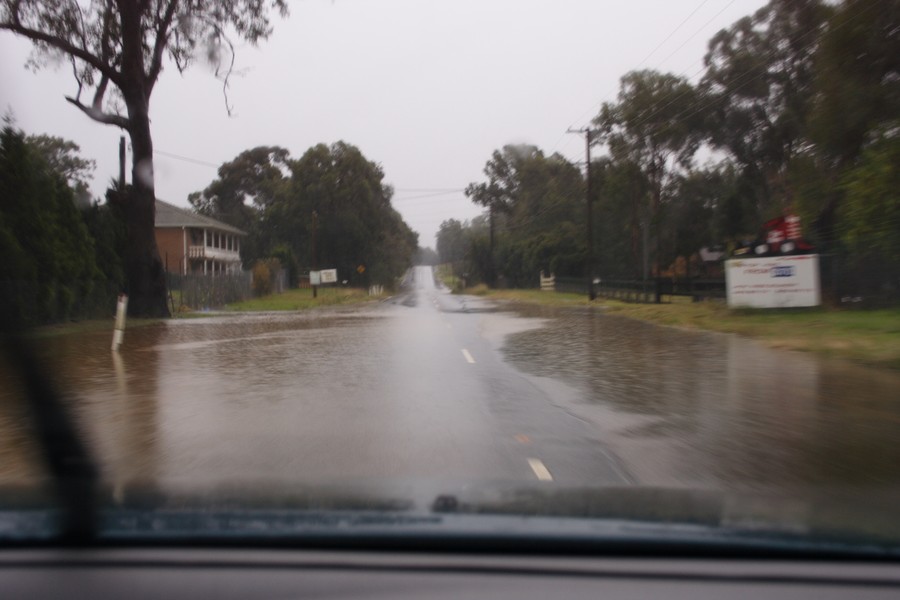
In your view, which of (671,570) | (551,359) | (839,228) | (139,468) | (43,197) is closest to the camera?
(671,570)

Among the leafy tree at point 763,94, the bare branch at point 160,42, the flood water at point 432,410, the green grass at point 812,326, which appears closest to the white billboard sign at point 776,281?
the green grass at point 812,326

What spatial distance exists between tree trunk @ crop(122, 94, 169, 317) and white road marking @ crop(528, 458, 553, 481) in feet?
79.8

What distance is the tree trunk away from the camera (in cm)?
2681

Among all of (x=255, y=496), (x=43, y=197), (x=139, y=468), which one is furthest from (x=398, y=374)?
(x=43, y=197)

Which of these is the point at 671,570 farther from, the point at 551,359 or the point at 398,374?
the point at 551,359

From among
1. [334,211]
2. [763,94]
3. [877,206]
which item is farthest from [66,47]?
[334,211]

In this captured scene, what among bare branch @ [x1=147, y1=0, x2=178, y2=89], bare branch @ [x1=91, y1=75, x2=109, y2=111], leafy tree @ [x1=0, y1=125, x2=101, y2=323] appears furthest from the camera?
bare branch @ [x1=91, y1=75, x2=109, y2=111]

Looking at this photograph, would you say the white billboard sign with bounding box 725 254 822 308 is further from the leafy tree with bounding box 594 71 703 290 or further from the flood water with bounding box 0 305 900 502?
the leafy tree with bounding box 594 71 703 290

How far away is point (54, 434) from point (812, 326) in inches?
683

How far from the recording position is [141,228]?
2750cm

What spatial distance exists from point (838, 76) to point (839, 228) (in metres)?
5.09

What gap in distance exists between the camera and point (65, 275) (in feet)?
76.5

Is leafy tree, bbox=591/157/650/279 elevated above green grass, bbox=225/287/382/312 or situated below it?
above

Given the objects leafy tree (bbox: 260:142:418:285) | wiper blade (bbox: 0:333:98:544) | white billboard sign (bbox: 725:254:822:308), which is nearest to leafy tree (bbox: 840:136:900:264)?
white billboard sign (bbox: 725:254:822:308)
